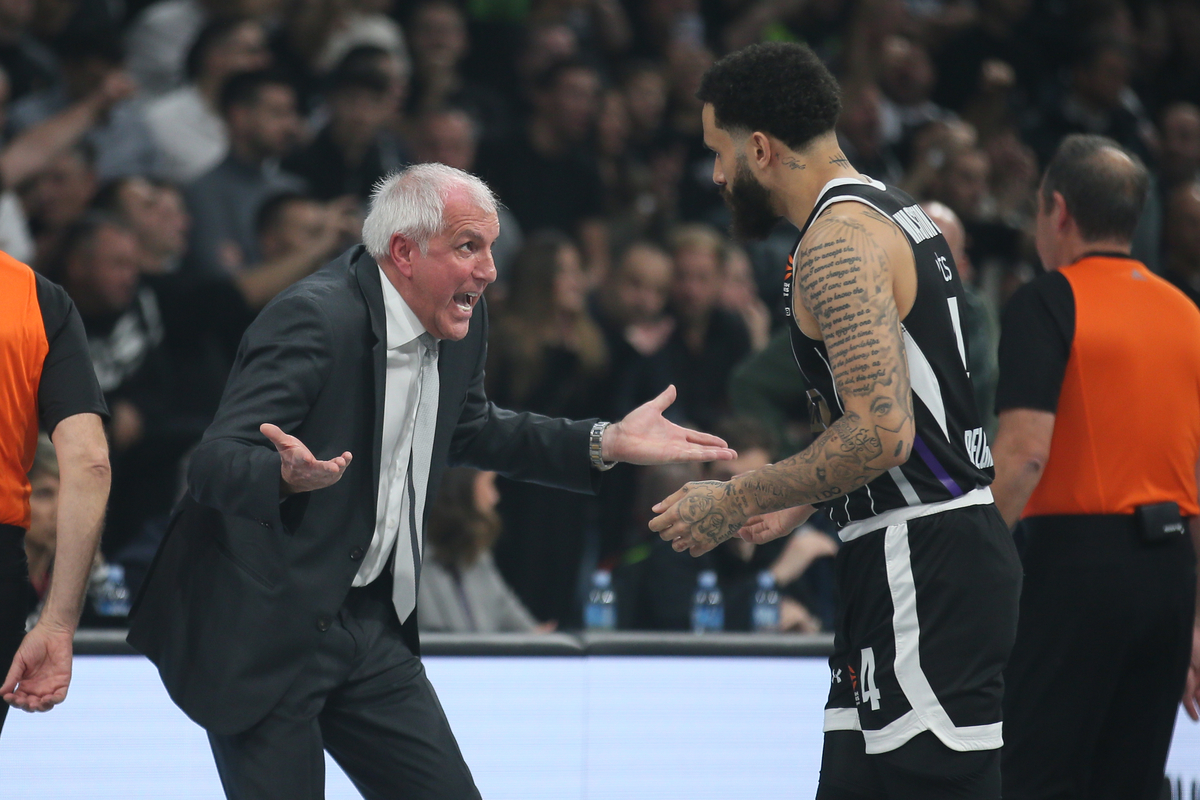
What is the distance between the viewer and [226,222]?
566 centimetres

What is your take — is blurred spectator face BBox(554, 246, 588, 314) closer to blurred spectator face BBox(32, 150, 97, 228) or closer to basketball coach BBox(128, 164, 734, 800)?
blurred spectator face BBox(32, 150, 97, 228)

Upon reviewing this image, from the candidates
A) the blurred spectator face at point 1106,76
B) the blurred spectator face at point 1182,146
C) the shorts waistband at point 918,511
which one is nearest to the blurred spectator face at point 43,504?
the shorts waistband at point 918,511

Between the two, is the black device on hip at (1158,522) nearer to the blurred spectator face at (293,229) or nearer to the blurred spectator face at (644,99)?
the blurred spectator face at (293,229)

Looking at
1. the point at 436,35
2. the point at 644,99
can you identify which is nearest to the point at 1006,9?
the point at 644,99

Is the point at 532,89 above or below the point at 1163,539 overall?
above

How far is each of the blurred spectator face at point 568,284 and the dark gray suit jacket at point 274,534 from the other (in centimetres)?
296

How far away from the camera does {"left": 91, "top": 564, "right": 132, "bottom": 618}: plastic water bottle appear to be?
404 centimetres

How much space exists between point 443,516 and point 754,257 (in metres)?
2.74

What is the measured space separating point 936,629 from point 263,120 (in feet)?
14.8

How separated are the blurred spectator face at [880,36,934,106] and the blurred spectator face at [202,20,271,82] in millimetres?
3686

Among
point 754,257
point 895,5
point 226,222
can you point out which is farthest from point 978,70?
point 226,222

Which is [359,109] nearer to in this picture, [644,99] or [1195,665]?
[644,99]

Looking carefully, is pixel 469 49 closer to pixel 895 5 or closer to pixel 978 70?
pixel 895 5

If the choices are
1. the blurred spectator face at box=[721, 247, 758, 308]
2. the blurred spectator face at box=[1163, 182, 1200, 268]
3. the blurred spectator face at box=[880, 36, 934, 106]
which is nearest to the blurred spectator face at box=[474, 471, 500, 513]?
the blurred spectator face at box=[721, 247, 758, 308]
